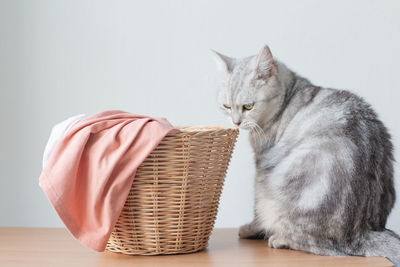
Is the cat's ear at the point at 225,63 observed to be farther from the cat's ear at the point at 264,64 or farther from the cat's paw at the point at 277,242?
the cat's paw at the point at 277,242

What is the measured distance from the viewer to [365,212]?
1.51 metres

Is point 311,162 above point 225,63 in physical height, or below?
below

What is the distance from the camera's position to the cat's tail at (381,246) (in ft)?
4.80

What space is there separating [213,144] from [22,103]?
1.26 m

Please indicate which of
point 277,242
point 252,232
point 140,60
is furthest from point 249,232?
point 140,60

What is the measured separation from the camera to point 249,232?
1784 mm

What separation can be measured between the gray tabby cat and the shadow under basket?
0.20m

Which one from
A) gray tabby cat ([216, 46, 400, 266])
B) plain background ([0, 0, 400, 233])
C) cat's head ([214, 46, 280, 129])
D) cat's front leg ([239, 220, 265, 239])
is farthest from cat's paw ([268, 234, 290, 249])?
plain background ([0, 0, 400, 233])

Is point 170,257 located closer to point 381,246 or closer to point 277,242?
point 277,242

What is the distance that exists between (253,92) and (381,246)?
59cm

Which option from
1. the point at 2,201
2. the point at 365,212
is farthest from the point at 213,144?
the point at 2,201

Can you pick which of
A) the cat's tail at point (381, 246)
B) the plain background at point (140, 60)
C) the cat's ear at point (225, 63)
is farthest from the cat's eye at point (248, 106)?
the plain background at point (140, 60)

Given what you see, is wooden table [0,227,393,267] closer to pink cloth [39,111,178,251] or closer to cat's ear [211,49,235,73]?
pink cloth [39,111,178,251]

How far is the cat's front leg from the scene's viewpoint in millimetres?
1757
